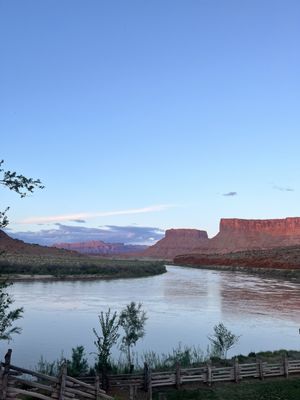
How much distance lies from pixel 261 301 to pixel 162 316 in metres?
13.5

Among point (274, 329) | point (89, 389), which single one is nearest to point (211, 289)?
point (274, 329)

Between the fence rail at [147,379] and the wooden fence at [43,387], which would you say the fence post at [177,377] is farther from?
the wooden fence at [43,387]

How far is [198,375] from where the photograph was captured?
16547 millimetres

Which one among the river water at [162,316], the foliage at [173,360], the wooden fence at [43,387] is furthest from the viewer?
the river water at [162,316]

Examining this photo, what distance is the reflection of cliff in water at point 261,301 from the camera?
121 ft

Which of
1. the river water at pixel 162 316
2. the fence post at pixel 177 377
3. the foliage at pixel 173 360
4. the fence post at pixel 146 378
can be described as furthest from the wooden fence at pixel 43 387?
the river water at pixel 162 316

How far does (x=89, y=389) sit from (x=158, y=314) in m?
21.7

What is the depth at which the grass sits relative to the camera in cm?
1555

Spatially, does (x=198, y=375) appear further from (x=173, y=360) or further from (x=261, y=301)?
(x=261, y=301)

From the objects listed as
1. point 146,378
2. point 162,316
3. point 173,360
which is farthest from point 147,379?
point 162,316

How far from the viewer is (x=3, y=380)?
10594mm

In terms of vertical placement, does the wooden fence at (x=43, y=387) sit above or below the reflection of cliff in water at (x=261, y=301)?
above

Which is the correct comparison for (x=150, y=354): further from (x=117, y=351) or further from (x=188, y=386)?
(x=188, y=386)

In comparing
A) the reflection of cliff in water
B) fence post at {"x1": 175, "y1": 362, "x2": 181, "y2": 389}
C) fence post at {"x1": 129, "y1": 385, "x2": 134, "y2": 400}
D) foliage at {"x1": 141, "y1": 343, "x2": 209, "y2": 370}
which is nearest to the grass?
fence post at {"x1": 175, "y1": 362, "x2": 181, "y2": 389}
